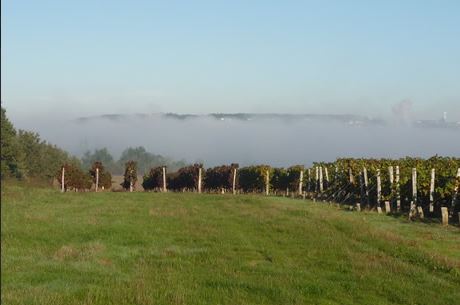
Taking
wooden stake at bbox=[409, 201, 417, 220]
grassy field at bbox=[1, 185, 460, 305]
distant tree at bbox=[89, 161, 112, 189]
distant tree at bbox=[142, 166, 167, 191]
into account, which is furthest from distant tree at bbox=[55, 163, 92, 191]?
wooden stake at bbox=[409, 201, 417, 220]

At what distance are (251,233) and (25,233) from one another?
7.48 metres

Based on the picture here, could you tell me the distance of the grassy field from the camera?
34.2 ft

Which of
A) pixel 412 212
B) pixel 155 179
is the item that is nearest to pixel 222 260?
pixel 412 212

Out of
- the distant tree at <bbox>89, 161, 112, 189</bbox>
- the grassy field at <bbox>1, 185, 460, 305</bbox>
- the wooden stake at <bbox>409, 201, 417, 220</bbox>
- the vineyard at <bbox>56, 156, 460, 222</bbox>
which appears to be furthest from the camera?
the distant tree at <bbox>89, 161, 112, 189</bbox>

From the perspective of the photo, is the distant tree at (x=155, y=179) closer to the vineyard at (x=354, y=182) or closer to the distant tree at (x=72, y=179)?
the vineyard at (x=354, y=182)

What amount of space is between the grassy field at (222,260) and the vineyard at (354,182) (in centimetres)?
548

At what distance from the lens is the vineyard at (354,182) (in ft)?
94.6

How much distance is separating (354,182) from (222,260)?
25.8 meters

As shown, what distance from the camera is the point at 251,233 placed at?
1911cm

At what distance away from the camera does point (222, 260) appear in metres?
14.0

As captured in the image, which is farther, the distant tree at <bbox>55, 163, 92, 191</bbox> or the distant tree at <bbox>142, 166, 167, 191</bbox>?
the distant tree at <bbox>142, 166, 167, 191</bbox>

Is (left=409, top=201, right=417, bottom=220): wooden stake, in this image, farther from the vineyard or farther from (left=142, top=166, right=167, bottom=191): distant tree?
(left=142, top=166, right=167, bottom=191): distant tree

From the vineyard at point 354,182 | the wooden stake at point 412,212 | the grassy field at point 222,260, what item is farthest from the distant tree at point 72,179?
the wooden stake at point 412,212

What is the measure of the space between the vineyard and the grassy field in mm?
5478
